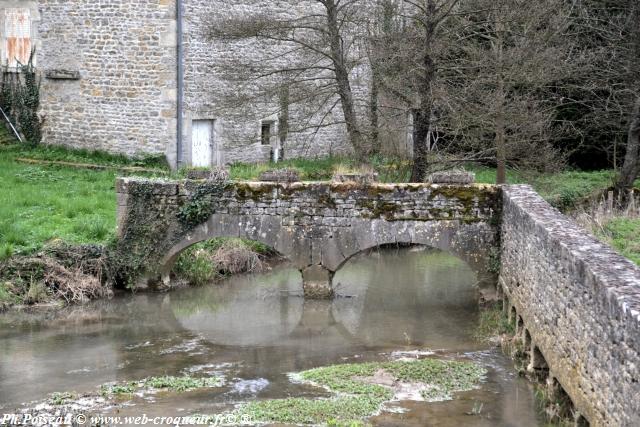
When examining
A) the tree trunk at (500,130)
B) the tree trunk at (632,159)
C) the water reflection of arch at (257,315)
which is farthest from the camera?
the tree trunk at (632,159)

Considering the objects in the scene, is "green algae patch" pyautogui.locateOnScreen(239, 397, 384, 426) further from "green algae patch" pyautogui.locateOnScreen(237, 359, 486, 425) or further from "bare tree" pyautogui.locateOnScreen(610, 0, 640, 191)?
"bare tree" pyautogui.locateOnScreen(610, 0, 640, 191)

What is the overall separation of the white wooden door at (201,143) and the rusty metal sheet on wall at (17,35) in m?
4.46

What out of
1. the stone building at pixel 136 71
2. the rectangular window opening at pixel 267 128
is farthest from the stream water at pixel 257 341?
the rectangular window opening at pixel 267 128

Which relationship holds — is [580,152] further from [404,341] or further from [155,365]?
[155,365]

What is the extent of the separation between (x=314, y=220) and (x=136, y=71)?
8601 mm

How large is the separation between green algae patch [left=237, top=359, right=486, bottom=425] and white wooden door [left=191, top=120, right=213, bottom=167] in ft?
38.8

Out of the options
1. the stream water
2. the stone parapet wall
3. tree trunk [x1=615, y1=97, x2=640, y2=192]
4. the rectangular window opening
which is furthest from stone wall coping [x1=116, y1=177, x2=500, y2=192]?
the rectangular window opening

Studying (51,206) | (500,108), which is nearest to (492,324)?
(500,108)

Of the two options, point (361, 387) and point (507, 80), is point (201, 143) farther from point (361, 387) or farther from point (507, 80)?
point (361, 387)

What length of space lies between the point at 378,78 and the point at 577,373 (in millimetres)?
10407

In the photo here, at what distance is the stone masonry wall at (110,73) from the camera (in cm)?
2144

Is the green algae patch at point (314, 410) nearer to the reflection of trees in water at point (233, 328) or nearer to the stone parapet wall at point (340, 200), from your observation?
the reflection of trees in water at point (233, 328)

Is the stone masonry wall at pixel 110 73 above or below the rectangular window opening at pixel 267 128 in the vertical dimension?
above

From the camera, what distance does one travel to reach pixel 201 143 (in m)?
22.4
